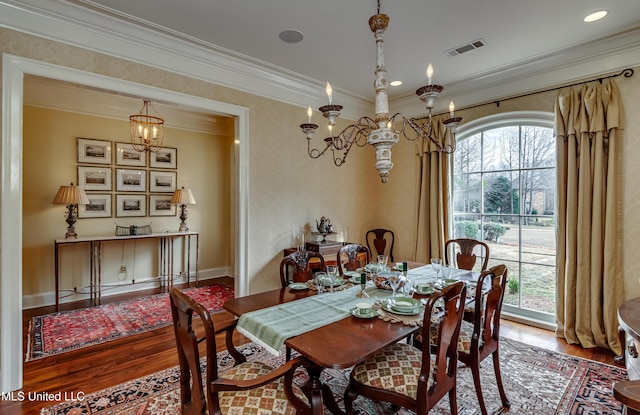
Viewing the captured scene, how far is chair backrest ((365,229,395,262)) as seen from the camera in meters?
4.75

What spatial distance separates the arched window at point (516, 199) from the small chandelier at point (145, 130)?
4064 millimetres

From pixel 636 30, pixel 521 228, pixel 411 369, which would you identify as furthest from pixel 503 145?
pixel 411 369

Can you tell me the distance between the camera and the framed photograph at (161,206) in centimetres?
509

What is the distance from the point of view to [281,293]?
87.4 inches

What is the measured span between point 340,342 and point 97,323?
3.40 meters

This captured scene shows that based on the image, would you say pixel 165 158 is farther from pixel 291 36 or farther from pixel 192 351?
pixel 192 351

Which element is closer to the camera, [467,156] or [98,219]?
[467,156]

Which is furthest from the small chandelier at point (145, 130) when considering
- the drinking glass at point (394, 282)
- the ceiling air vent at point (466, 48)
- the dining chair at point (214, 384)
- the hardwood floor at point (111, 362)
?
the drinking glass at point (394, 282)

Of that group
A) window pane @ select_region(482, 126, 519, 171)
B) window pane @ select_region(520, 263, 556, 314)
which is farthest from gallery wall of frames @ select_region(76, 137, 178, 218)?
window pane @ select_region(520, 263, 556, 314)

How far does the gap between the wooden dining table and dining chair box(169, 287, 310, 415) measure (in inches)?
2.7

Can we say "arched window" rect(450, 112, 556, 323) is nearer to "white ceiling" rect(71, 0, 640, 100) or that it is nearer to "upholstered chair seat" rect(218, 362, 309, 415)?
"white ceiling" rect(71, 0, 640, 100)

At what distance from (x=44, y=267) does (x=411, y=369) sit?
488 cm

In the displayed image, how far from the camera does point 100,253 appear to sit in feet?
14.7

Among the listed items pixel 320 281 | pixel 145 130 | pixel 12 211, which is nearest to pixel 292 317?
pixel 320 281
